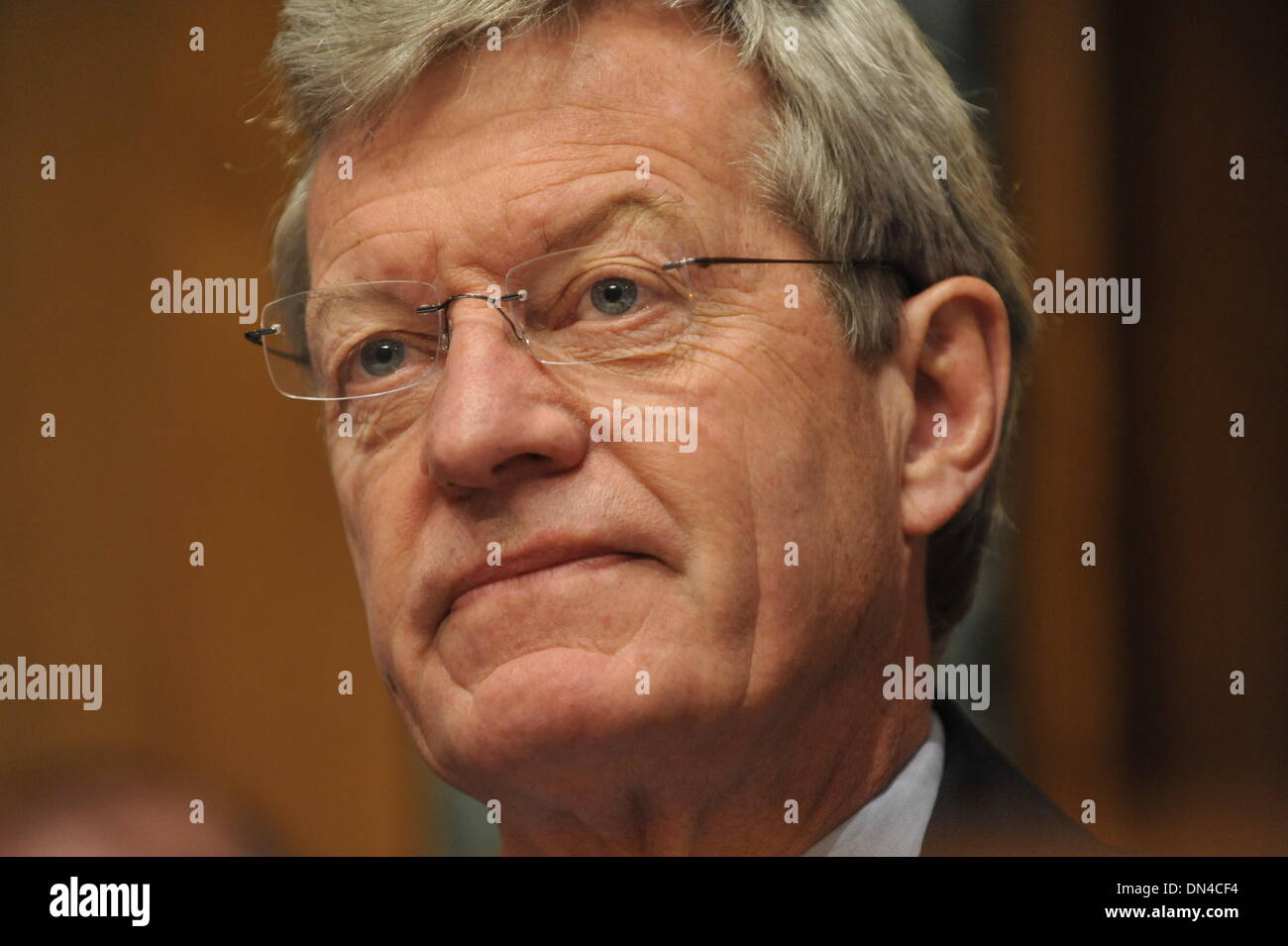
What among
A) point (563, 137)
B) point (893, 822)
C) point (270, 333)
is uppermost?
point (563, 137)

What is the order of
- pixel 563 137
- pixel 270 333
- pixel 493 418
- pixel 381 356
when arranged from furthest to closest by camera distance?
pixel 270 333 < pixel 381 356 < pixel 563 137 < pixel 493 418

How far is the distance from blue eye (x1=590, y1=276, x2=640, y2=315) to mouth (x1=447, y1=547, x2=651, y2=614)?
28cm

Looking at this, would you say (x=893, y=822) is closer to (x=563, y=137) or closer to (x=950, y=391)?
(x=950, y=391)

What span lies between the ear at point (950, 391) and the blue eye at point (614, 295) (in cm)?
35

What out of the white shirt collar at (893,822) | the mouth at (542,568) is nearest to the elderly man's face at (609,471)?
the mouth at (542,568)

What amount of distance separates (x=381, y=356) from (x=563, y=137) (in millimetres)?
360

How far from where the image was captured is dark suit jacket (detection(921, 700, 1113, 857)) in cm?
175

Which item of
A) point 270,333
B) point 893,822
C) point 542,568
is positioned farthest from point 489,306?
point 893,822

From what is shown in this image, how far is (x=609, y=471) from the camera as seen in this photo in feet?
5.23

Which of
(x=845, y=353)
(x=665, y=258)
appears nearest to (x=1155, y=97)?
(x=845, y=353)

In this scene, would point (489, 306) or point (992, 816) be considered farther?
point (992, 816)

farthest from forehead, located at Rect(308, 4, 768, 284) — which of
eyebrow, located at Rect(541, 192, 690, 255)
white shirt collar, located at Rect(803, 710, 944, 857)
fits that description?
white shirt collar, located at Rect(803, 710, 944, 857)

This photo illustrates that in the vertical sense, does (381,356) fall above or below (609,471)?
above
